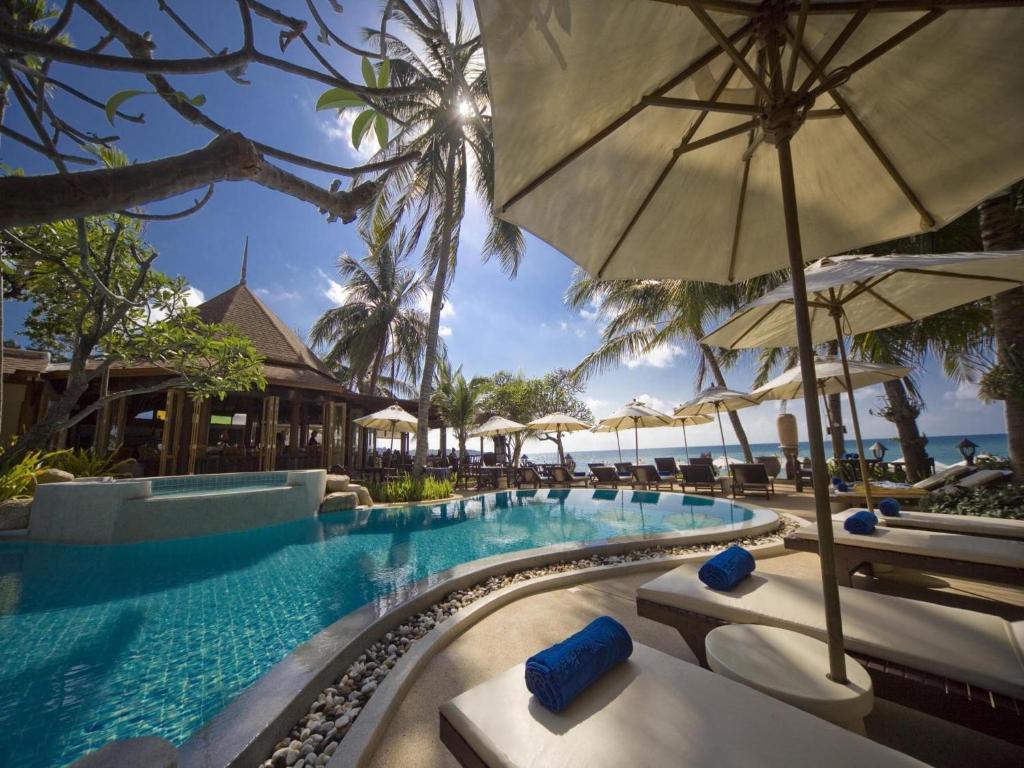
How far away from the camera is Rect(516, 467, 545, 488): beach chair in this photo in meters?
15.0

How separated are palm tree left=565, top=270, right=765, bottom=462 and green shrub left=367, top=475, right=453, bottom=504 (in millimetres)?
8881

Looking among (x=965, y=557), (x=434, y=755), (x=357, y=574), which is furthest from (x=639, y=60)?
(x=357, y=574)

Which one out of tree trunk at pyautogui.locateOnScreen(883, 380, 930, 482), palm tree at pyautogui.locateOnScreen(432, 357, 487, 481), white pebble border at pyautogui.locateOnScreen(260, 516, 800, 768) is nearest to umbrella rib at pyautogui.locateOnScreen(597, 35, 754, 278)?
white pebble border at pyautogui.locateOnScreen(260, 516, 800, 768)

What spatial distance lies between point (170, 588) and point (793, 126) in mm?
6818

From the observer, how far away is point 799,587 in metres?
2.54

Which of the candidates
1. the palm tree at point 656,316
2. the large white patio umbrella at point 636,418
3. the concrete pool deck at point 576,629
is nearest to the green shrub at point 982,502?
the concrete pool deck at point 576,629

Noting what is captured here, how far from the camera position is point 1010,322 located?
5.09 meters

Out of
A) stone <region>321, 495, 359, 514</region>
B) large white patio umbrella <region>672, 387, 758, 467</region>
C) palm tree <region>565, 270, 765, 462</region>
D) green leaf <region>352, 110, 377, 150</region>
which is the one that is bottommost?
stone <region>321, 495, 359, 514</region>

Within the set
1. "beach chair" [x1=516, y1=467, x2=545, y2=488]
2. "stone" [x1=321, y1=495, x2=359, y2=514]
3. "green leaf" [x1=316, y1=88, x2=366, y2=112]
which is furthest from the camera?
"beach chair" [x1=516, y1=467, x2=545, y2=488]

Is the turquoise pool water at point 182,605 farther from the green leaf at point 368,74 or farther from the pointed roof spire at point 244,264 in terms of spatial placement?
the pointed roof spire at point 244,264

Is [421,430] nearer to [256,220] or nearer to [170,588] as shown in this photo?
[170,588]

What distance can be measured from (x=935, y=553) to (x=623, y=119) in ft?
13.5

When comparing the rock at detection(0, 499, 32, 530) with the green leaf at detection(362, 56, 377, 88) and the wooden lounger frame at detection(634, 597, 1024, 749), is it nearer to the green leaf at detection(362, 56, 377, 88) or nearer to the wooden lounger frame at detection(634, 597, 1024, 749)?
the green leaf at detection(362, 56, 377, 88)

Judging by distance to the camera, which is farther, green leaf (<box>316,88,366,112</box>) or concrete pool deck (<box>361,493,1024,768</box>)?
concrete pool deck (<box>361,493,1024,768</box>)
